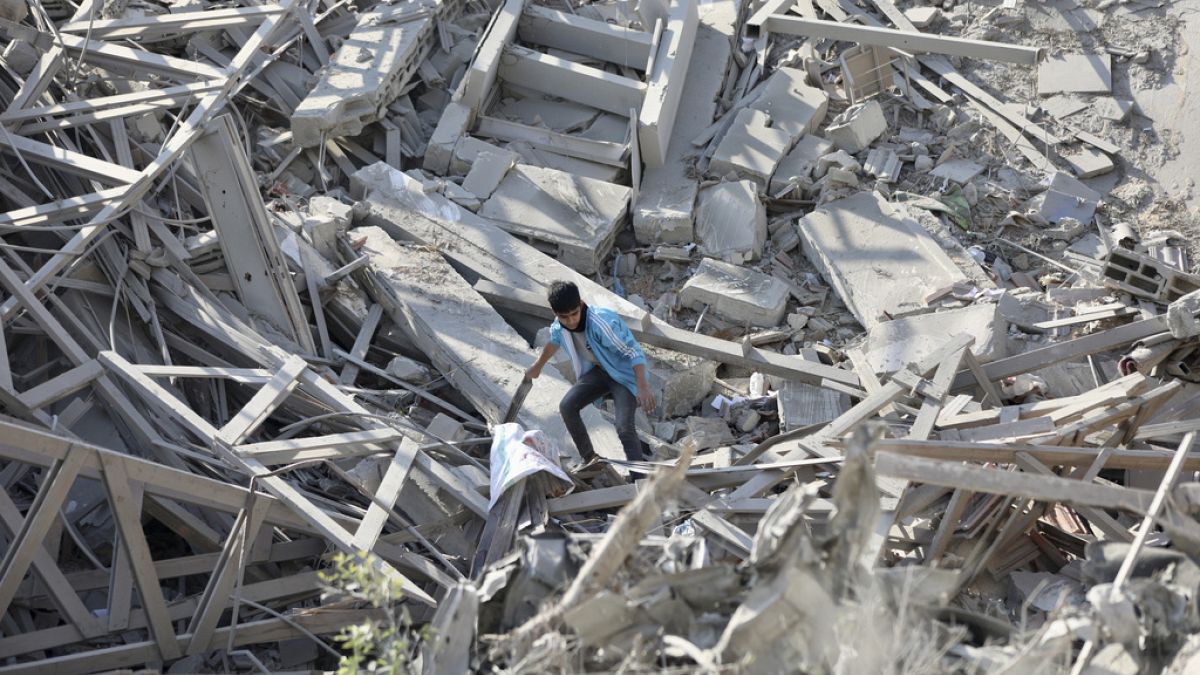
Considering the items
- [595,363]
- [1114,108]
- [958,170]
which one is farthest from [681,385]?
[1114,108]

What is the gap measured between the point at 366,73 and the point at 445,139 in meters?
0.89

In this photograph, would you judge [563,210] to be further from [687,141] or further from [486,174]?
[687,141]

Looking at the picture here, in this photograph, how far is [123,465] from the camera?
529 centimetres

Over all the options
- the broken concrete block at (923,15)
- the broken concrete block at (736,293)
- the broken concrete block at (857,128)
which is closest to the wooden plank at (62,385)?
the broken concrete block at (736,293)

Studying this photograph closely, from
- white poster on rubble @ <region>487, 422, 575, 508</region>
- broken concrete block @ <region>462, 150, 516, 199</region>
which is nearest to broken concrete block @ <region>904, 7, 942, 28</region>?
A: broken concrete block @ <region>462, 150, 516, 199</region>

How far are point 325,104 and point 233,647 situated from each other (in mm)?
5350

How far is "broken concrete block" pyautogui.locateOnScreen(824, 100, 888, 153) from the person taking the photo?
10352mm

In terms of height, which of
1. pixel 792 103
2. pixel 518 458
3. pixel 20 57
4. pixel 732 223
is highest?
pixel 20 57

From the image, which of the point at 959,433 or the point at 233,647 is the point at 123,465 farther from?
the point at 959,433

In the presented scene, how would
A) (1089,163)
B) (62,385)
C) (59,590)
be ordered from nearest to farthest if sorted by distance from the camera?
(59,590), (62,385), (1089,163)

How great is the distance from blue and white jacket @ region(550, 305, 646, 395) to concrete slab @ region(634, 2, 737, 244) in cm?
308

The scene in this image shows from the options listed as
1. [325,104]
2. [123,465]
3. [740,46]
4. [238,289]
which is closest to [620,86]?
[740,46]

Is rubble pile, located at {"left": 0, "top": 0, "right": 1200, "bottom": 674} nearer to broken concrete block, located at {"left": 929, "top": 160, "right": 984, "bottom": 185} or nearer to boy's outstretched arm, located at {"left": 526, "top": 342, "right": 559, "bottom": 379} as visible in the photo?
broken concrete block, located at {"left": 929, "top": 160, "right": 984, "bottom": 185}

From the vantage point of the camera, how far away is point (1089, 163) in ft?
33.0
